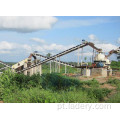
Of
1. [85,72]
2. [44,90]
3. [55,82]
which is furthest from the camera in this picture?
[85,72]

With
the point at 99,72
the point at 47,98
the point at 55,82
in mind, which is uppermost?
the point at 99,72

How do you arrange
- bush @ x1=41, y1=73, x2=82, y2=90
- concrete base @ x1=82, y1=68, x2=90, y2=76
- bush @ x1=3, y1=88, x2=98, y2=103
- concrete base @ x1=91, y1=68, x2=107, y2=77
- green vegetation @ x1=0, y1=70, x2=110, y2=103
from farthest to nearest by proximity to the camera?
1. concrete base @ x1=91, y1=68, x2=107, y2=77
2. concrete base @ x1=82, y1=68, x2=90, y2=76
3. bush @ x1=41, y1=73, x2=82, y2=90
4. green vegetation @ x1=0, y1=70, x2=110, y2=103
5. bush @ x1=3, y1=88, x2=98, y2=103

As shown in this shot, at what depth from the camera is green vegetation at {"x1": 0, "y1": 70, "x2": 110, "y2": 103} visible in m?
6.79

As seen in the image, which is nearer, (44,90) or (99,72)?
(44,90)

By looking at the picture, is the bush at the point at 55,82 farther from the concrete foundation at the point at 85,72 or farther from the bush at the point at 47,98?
the concrete foundation at the point at 85,72

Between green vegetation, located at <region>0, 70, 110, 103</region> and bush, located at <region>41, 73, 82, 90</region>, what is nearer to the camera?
green vegetation, located at <region>0, 70, 110, 103</region>

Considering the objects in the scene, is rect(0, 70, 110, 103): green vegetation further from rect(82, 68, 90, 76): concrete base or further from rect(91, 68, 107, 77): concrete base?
rect(91, 68, 107, 77): concrete base

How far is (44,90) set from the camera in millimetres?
8133

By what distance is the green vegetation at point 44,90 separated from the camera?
6.79 metres

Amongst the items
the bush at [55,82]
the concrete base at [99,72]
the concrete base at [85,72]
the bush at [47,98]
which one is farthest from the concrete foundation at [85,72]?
the bush at [47,98]

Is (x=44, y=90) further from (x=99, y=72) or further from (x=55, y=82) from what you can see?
(x=99, y=72)

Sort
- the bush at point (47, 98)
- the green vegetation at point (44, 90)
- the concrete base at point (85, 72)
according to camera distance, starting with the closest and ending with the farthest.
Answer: the bush at point (47, 98) < the green vegetation at point (44, 90) < the concrete base at point (85, 72)

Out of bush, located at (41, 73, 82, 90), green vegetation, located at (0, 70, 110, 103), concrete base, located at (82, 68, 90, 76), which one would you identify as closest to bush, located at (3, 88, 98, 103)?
green vegetation, located at (0, 70, 110, 103)

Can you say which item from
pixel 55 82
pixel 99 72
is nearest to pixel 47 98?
pixel 55 82
